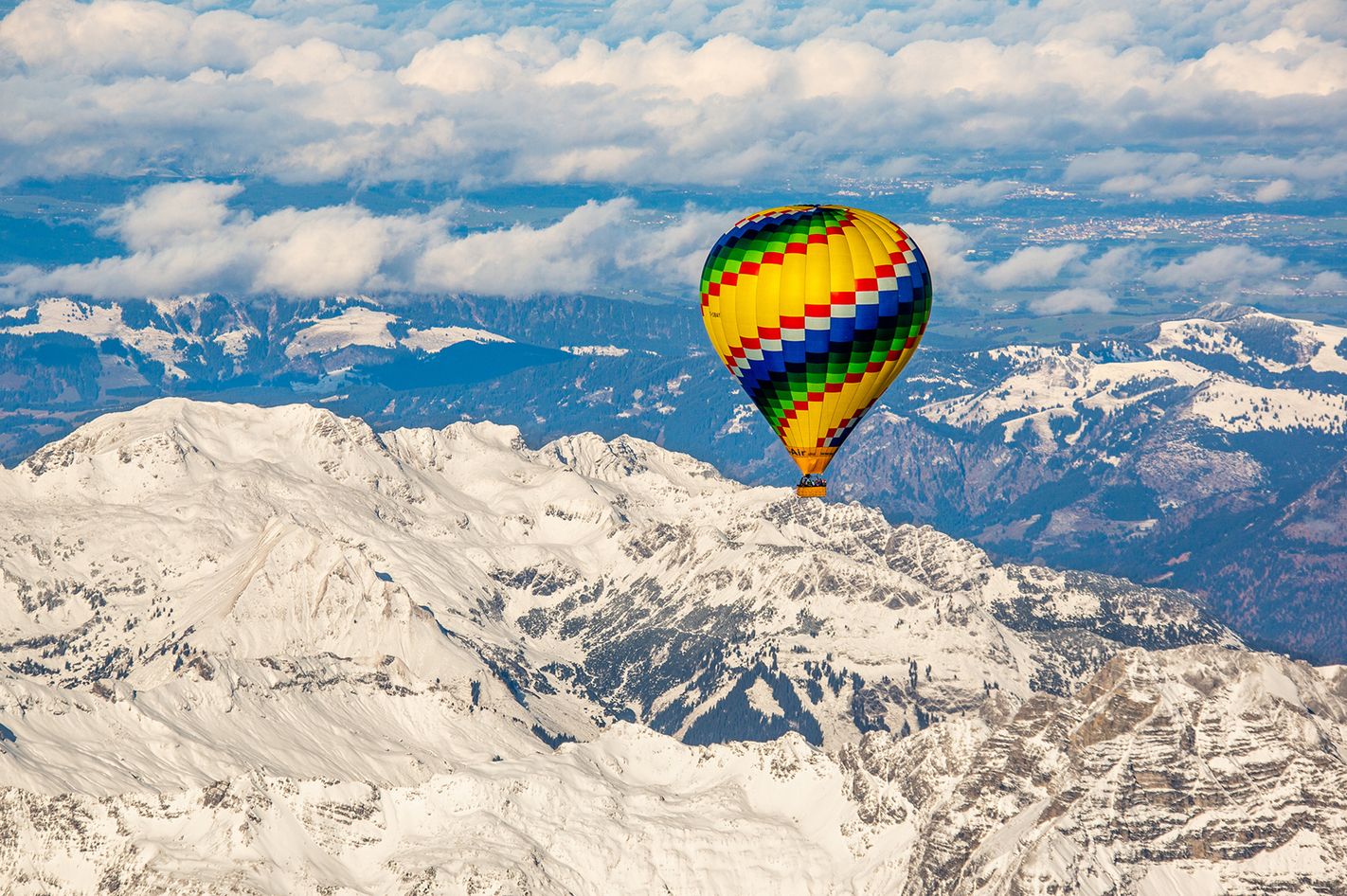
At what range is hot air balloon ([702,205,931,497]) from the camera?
163875 millimetres

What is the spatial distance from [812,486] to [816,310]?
73.4 ft

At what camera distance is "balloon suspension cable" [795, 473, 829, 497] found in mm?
166625

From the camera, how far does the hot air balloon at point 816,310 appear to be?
16388 cm

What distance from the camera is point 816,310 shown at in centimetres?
16438

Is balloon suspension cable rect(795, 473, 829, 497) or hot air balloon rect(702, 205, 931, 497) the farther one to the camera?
balloon suspension cable rect(795, 473, 829, 497)

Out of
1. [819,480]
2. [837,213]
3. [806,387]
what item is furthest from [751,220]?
[819,480]

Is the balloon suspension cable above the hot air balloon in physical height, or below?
below

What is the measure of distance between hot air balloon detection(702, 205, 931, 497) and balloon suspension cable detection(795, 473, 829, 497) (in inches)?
14.1

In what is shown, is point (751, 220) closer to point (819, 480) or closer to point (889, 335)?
point (889, 335)

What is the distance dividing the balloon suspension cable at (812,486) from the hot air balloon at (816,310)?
0.36 m

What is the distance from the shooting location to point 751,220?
173625mm

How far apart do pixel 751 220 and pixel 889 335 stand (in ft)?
76.8

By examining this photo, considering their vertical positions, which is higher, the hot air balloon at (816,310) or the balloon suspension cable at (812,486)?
the hot air balloon at (816,310)

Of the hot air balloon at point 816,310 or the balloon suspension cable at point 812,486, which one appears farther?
the balloon suspension cable at point 812,486
